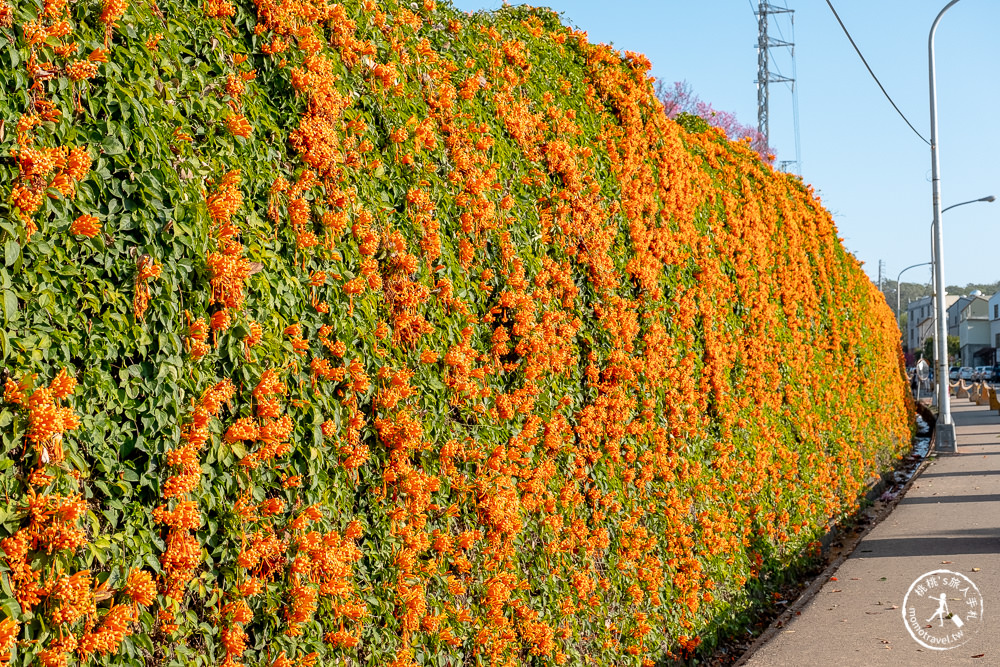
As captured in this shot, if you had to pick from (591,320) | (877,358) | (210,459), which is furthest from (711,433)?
(877,358)

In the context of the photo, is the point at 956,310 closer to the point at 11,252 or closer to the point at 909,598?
the point at 909,598

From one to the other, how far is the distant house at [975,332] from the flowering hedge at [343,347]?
94.7m

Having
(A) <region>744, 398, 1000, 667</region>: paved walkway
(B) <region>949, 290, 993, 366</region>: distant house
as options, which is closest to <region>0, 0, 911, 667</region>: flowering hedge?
A: (A) <region>744, 398, 1000, 667</region>: paved walkway

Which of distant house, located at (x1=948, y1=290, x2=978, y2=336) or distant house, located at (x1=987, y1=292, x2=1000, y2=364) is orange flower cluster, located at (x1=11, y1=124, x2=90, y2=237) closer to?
distant house, located at (x1=987, y1=292, x2=1000, y2=364)

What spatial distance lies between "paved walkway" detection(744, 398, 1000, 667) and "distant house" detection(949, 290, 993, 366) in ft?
293

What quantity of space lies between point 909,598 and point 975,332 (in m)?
96.9

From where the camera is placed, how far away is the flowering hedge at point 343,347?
2.16 m

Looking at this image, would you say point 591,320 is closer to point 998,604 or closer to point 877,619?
point 877,619

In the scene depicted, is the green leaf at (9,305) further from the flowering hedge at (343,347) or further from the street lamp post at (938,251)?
the street lamp post at (938,251)

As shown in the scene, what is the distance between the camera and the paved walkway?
5176mm

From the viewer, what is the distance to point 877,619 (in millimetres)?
5855

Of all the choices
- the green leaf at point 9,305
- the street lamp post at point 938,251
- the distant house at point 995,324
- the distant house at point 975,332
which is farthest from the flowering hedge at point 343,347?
the distant house at point 975,332

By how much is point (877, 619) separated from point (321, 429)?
189 inches

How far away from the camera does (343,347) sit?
2992 mm
